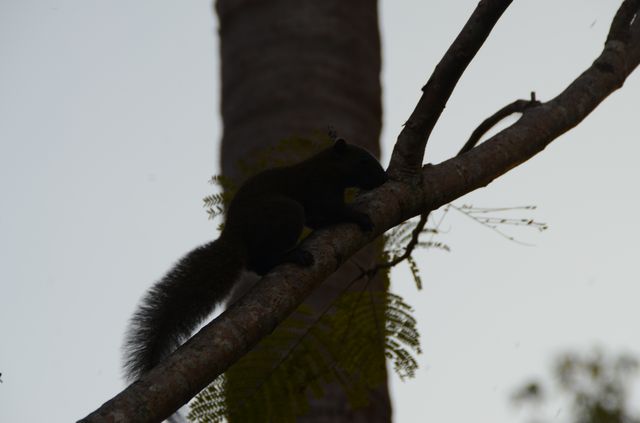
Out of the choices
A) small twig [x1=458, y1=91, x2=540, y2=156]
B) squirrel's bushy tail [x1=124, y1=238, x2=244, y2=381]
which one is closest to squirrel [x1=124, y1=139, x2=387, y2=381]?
squirrel's bushy tail [x1=124, y1=238, x2=244, y2=381]

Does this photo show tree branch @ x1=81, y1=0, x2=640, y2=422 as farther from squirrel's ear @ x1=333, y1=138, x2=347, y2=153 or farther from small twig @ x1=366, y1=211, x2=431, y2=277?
squirrel's ear @ x1=333, y1=138, x2=347, y2=153

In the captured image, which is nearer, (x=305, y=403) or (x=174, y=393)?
(x=174, y=393)

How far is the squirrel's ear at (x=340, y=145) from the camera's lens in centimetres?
491

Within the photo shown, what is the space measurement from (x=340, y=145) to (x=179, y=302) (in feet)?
5.68

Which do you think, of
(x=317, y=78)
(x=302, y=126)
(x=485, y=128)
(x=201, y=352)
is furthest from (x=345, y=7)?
(x=201, y=352)

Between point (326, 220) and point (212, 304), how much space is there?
1.02 metres

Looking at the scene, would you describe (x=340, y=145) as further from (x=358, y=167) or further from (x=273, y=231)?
(x=273, y=231)

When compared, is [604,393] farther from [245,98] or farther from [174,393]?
[174,393]

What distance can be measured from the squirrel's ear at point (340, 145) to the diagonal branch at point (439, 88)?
119 centimetres

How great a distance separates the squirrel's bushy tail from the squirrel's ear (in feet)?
3.61

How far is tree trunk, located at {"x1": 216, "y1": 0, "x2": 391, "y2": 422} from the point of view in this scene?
5.54 metres

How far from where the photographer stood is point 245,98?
5762 millimetres

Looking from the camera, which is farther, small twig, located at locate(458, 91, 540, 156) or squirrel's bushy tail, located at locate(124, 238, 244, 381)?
small twig, located at locate(458, 91, 540, 156)

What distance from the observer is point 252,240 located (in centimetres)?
437
